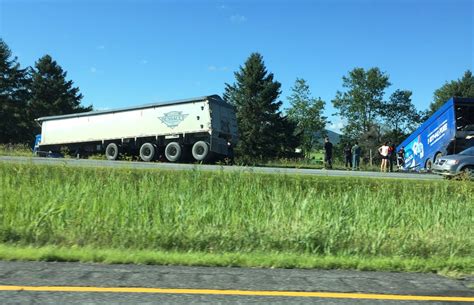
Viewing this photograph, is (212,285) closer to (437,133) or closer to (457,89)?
(437,133)

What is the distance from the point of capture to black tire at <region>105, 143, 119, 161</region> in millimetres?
30469

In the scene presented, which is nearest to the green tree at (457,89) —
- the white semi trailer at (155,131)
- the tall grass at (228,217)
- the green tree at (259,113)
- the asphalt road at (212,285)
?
the green tree at (259,113)

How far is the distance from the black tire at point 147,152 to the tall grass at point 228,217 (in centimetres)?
1655

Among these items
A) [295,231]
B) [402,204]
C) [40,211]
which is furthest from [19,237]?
[402,204]

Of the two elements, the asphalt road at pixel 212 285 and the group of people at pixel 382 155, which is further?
the group of people at pixel 382 155

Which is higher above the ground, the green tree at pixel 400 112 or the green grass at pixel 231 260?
the green tree at pixel 400 112

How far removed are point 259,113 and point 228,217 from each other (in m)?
58.4

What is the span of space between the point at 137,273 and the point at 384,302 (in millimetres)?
2812

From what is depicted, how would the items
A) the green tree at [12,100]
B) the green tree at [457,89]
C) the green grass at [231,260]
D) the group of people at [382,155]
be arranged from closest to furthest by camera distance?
the green grass at [231,260]
the group of people at [382,155]
the green tree at [12,100]
the green tree at [457,89]

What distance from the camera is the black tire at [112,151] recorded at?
30469mm

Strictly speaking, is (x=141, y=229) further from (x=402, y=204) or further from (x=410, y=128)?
(x=410, y=128)

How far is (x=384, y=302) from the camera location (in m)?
5.14

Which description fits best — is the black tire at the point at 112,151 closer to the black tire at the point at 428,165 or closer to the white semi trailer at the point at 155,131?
the white semi trailer at the point at 155,131

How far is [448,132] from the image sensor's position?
24.3m
